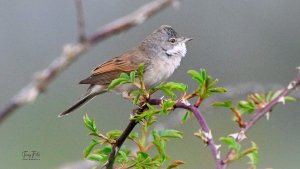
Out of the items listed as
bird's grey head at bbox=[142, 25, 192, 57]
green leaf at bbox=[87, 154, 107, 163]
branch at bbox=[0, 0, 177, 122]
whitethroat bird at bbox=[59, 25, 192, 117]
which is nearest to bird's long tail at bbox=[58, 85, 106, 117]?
whitethroat bird at bbox=[59, 25, 192, 117]

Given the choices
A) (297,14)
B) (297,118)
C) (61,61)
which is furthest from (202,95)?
(297,14)

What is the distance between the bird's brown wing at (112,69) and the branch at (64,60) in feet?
8.34

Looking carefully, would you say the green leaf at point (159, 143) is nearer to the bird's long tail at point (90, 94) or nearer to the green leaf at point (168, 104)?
the green leaf at point (168, 104)

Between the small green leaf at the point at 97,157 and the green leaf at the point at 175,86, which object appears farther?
the small green leaf at the point at 97,157

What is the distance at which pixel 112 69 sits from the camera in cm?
407

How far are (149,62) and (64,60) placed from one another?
3.17m

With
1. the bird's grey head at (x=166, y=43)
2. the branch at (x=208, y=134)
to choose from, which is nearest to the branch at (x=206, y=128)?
the branch at (x=208, y=134)

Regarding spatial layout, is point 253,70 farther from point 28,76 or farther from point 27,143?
point 27,143

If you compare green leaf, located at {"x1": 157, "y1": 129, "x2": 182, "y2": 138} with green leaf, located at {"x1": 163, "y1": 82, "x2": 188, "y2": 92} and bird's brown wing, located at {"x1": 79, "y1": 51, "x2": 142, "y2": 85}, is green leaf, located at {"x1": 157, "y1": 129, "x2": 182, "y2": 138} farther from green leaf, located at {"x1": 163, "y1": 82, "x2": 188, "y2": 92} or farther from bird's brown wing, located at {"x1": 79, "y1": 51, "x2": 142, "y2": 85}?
bird's brown wing, located at {"x1": 79, "y1": 51, "x2": 142, "y2": 85}

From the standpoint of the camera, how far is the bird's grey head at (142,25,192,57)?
15.0ft

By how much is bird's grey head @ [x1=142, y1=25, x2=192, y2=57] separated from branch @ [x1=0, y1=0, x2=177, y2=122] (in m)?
3.23

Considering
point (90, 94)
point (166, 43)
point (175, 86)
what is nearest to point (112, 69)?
point (90, 94)

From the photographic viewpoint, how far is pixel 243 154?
4.85 feet

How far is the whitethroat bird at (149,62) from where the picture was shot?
399 cm
